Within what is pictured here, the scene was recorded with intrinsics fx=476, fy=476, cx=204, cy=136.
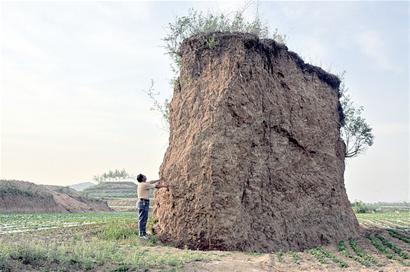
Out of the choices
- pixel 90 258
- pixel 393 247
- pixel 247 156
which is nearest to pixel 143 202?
pixel 247 156

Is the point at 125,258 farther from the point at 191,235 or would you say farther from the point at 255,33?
the point at 255,33

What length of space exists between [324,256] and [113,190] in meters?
74.3

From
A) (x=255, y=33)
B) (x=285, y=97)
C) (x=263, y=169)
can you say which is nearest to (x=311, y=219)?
(x=263, y=169)

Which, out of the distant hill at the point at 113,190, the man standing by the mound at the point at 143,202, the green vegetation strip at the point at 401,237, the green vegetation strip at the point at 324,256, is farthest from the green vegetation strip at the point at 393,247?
the distant hill at the point at 113,190

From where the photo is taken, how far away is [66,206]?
47969mm

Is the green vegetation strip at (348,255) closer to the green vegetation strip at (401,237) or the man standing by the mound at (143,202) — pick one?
the green vegetation strip at (401,237)

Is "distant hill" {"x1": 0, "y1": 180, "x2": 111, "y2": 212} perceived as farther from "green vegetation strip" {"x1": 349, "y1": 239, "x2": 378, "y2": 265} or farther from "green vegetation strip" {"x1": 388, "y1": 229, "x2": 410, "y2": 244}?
"green vegetation strip" {"x1": 349, "y1": 239, "x2": 378, "y2": 265}

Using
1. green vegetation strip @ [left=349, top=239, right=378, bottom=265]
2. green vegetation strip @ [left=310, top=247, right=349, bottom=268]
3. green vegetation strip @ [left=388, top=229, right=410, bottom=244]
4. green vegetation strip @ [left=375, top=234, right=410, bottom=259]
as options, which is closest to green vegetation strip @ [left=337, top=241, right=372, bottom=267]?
green vegetation strip @ [left=349, top=239, right=378, bottom=265]

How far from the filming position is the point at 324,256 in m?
11.4

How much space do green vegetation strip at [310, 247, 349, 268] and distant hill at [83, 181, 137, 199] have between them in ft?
217

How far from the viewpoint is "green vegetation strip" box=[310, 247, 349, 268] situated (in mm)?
10363

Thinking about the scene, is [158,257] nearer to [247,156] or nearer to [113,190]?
[247,156]

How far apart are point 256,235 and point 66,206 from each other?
3927cm

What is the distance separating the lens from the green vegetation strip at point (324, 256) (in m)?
10.4
